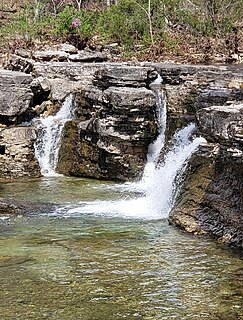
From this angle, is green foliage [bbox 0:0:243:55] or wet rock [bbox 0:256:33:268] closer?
wet rock [bbox 0:256:33:268]

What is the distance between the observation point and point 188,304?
6074mm

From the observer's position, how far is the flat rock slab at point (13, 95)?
1331cm

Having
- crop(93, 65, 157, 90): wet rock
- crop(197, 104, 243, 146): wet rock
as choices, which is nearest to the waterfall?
crop(93, 65, 157, 90): wet rock

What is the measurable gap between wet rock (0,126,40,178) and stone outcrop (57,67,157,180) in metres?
0.70

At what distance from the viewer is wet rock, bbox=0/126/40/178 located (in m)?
13.1

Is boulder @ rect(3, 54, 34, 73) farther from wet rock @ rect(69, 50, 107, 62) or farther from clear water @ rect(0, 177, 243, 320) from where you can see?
clear water @ rect(0, 177, 243, 320)

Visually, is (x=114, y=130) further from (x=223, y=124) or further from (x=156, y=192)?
(x=223, y=124)

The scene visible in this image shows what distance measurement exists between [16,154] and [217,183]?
18.5 ft

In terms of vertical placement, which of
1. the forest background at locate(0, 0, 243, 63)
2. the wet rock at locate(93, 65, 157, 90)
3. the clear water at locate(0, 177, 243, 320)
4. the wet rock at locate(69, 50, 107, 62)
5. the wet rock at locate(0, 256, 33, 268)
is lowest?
the clear water at locate(0, 177, 243, 320)

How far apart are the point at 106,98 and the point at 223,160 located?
14.6ft

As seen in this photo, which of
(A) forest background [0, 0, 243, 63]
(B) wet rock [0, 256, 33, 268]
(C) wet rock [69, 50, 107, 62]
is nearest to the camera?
(B) wet rock [0, 256, 33, 268]

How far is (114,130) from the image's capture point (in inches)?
495

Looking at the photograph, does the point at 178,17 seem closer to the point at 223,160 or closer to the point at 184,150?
the point at 184,150

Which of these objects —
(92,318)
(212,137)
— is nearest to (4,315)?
(92,318)
